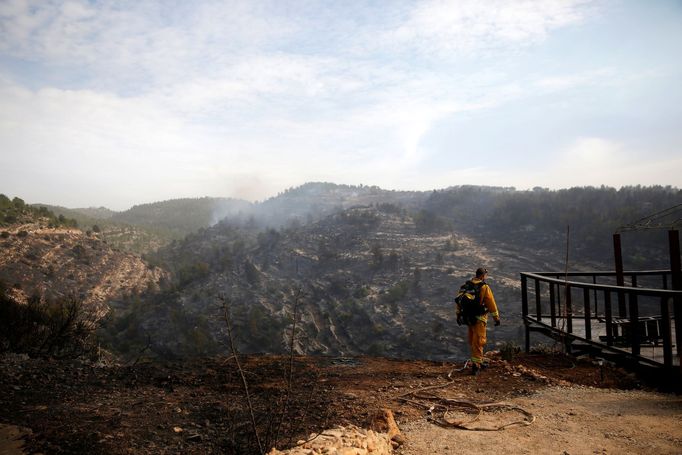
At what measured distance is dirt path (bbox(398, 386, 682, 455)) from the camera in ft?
13.8

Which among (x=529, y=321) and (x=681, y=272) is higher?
(x=681, y=272)

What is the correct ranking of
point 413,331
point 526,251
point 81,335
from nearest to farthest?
point 81,335 → point 413,331 → point 526,251

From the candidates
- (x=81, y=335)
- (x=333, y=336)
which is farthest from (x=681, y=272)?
(x=333, y=336)

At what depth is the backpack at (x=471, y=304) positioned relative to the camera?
23.7 feet

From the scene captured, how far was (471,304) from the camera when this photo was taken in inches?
285

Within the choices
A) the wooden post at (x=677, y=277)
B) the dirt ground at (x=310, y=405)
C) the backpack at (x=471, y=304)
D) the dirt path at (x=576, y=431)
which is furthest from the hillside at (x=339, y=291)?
the dirt path at (x=576, y=431)

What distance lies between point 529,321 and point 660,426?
18.7ft

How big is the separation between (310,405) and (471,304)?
10.8 ft

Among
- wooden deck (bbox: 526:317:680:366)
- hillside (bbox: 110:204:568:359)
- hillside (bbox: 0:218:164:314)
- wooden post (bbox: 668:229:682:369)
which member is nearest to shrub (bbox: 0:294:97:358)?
wooden deck (bbox: 526:317:680:366)

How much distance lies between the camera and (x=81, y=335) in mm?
11008

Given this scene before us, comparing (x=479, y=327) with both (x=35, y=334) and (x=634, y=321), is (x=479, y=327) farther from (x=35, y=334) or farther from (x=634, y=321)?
(x=35, y=334)

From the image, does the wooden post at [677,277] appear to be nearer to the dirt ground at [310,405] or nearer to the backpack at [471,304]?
the dirt ground at [310,405]

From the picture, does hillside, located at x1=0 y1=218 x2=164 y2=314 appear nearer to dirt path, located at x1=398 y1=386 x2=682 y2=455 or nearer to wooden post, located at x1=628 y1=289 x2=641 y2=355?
dirt path, located at x1=398 y1=386 x2=682 y2=455

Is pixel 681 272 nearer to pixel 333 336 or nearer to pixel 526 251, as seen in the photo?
pixel 333 336
